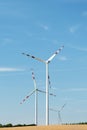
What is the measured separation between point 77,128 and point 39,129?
353 cm

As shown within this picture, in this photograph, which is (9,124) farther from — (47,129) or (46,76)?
(47,129)

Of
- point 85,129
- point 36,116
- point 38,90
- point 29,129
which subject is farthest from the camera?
point 38,90

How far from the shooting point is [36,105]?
10212 centimetres

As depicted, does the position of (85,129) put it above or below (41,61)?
below

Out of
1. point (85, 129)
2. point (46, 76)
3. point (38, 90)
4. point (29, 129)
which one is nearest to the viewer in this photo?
point (85, 129)

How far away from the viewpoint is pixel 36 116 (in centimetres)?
9762

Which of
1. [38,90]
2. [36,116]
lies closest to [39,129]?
[36,116]

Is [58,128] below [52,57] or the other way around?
below

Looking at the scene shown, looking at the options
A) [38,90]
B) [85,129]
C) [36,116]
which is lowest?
[85,129]

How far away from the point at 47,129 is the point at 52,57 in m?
41.6

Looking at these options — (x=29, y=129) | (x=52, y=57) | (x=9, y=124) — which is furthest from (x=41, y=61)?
(x=29, y=129)

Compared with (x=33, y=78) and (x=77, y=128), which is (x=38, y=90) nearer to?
(x=33, y=78)

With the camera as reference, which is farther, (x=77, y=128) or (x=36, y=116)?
(x=36, y=116)

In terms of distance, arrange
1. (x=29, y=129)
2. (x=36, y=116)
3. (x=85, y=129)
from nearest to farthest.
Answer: (x=85, y=129) < (x=29, y=129) < (x=36, y=116)
